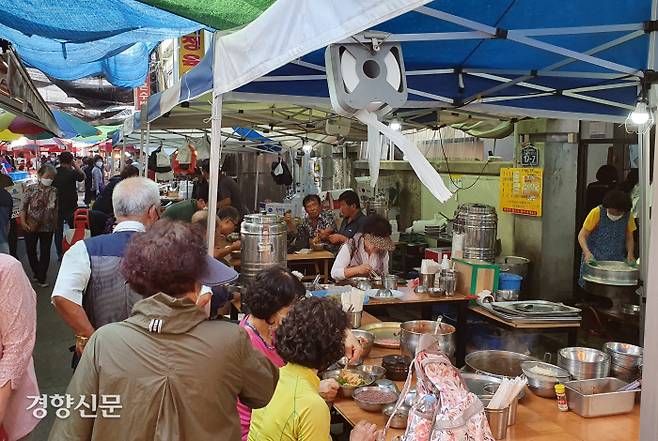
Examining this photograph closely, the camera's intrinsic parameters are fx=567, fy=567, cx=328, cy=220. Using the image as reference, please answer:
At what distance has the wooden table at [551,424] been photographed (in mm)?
2658

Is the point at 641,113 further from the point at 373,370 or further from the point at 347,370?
the point at 347,370

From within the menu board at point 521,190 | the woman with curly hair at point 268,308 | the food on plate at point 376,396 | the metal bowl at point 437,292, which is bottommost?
the food on plate at point 376,396

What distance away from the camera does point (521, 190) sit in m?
8.61

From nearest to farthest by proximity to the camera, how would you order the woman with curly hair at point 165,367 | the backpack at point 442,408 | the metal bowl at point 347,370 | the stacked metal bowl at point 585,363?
the woman with curly hair at point 165,367, the backpack at point 442,408, the metal bowl at point 347,370, the stacked metal bowl at point 585,363

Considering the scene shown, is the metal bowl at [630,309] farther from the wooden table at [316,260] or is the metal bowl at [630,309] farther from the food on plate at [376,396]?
the food on plate at [376,396]

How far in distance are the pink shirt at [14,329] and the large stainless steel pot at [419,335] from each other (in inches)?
79.8

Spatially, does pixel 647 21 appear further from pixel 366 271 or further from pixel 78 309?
pixel 78 309

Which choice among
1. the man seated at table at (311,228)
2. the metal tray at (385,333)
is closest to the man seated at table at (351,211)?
the man seated at table at (311,228)

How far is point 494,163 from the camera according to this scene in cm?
969

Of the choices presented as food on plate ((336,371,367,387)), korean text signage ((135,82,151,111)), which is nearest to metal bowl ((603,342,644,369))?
food on plate ((336,371,367,387))

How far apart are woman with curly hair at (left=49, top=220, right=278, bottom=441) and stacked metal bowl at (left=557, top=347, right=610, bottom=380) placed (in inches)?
84.5

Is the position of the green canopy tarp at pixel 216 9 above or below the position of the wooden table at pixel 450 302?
above

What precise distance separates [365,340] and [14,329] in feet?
7.00

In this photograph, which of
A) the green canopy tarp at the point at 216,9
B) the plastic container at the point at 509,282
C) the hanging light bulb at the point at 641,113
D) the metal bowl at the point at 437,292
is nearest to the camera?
the green canopy tarp at the point at 216,9
